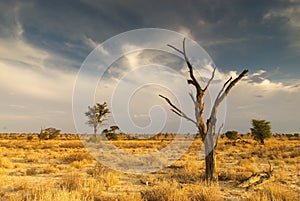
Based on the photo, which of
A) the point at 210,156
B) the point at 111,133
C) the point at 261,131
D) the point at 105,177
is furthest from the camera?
the point at 111,133

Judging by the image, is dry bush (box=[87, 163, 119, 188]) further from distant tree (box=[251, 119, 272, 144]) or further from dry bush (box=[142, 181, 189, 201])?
distant tree (box=[251, 119, 272, 144])

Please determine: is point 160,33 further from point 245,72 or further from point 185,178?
point 185,178

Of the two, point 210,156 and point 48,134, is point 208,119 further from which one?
point 48,134

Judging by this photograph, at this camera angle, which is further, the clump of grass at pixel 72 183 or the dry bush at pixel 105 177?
the dry bush at pixel 105 177

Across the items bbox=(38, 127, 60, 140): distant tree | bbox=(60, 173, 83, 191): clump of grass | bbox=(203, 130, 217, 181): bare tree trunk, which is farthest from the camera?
bbox=(38, 127, 60, 140): distant tree

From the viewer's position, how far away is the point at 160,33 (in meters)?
13.4

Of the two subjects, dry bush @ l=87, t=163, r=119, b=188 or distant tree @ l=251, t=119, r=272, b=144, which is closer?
dry bush @ l=87, t=163, r=119, b=188

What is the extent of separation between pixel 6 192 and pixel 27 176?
4029mm

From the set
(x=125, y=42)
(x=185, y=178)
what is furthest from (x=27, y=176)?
(x=125, y=42)

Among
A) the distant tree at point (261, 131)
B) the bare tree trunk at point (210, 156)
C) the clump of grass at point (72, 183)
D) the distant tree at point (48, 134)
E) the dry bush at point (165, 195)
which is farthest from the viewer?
the distant tree at point (48, 134)

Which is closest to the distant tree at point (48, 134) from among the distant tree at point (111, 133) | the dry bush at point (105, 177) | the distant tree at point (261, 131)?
the distant tree at point (111, 133)

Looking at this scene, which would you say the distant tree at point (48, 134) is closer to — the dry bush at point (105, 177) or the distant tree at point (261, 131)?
the distant tree at point (261, 131)

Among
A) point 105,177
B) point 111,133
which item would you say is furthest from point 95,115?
point 105,177

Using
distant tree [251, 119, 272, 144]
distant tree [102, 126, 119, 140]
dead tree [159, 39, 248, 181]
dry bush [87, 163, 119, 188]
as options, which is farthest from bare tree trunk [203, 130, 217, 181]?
distant tree [102, 126, 119, 140]
